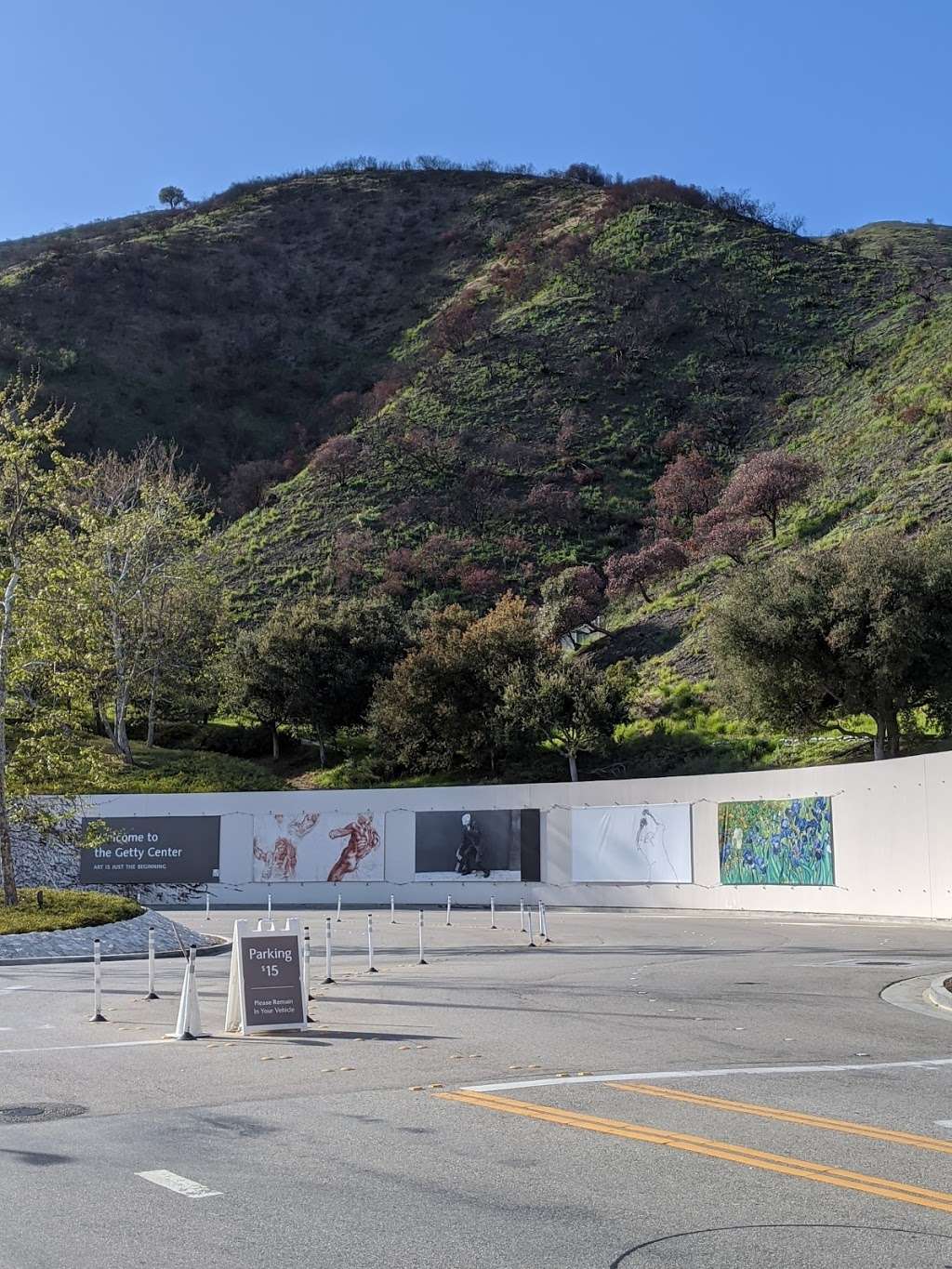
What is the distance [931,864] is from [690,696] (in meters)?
22.0

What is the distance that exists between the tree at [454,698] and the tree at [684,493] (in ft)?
79.8

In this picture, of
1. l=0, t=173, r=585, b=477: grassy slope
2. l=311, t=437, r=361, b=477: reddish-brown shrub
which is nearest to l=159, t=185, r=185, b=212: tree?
l=0, t=173, r=585, b=477: grassy slope

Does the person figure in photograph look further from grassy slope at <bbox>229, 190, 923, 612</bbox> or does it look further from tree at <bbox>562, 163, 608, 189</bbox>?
tree at <bbox>562, 163, 608, 189</bbox>

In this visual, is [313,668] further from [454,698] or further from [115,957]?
[115,957]

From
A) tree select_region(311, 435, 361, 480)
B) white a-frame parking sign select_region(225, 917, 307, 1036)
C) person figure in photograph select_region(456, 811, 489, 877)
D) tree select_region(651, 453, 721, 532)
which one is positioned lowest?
white a-frame parking sign select_region(225, 917, 307, 1036)

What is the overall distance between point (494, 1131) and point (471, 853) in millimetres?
30634

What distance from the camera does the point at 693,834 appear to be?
33688 mm

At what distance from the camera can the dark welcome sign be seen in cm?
3922

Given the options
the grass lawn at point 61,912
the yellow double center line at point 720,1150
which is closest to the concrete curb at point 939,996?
the yellow double center line at point 720,1150

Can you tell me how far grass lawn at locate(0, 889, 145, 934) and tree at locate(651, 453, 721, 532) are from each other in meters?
49.3

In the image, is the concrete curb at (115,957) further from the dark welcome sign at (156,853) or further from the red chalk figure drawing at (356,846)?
the dark welcome sign at (156,853)

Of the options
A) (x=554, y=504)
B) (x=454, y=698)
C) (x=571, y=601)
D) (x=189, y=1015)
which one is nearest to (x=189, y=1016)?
(x=189, y=1015)

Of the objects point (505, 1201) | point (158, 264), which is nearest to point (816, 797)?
point (505, 1201)

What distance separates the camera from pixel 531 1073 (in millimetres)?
9898
